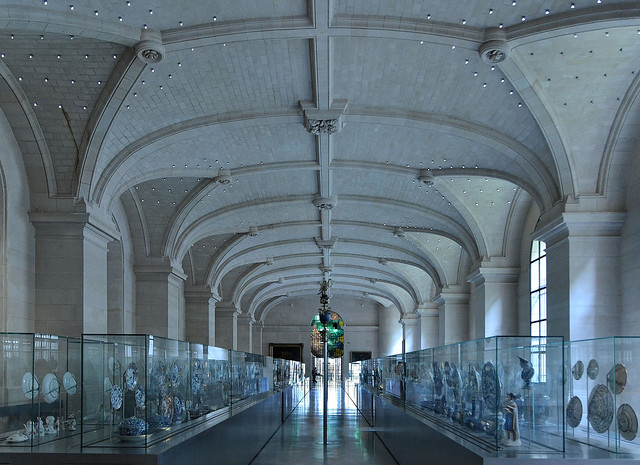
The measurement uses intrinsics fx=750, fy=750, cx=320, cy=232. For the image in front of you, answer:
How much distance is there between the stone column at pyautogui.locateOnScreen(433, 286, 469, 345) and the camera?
2808 cm

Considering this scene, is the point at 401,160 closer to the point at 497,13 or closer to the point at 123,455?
the point at 497,13

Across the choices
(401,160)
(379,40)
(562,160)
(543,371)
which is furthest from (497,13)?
(401,160)

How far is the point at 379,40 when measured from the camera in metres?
12.2

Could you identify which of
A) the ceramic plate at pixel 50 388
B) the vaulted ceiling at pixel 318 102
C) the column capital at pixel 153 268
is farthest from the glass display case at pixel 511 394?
the column capital at pixel 153 268

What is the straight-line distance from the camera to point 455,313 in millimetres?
28391

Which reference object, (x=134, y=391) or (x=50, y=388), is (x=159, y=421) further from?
(x=50, y=388)

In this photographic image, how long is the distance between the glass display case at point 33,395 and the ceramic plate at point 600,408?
513 centimetres

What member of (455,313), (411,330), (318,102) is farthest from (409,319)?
(318,102)

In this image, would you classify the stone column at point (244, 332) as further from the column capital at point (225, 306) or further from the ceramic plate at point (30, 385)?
the ceramic plate at point (30, 385)

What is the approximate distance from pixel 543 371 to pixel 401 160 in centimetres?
1101

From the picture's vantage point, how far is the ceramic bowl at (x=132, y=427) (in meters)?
7.04

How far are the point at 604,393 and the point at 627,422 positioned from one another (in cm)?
38

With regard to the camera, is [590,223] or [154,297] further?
[154,297]

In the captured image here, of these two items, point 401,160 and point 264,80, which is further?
point 401,160
